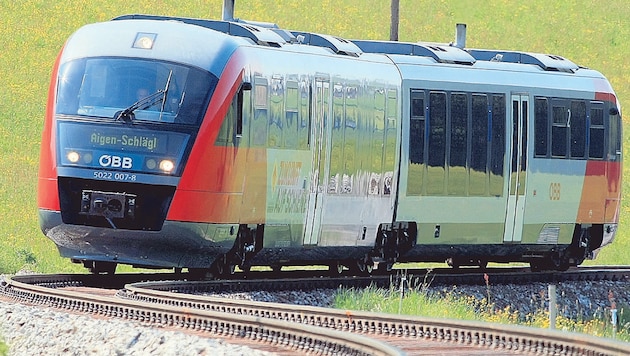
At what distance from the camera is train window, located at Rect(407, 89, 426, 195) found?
812 inches

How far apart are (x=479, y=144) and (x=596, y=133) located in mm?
2844

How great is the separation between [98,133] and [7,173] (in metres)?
27.1

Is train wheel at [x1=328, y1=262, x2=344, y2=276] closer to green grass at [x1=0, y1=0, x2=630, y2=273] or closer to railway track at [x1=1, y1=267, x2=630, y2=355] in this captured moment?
railway track at [x1=1, y1=267, x2=630, y2=355]

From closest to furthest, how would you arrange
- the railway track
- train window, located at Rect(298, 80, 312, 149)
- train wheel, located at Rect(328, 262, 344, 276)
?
the railway track, train window, located at Rect(298, 80, 312, 149), train wheel, located at Rect(328, 262, 344, 276)

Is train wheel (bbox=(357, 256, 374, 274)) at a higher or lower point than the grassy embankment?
lower

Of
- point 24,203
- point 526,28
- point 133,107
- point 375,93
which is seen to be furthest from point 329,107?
point 526,28

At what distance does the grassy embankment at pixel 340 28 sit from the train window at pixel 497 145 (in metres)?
21.3

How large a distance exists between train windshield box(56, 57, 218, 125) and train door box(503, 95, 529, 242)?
642 centimetres

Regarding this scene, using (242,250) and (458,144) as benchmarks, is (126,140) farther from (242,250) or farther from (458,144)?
(458,144)

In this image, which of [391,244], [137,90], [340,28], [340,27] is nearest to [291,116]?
[137,90]

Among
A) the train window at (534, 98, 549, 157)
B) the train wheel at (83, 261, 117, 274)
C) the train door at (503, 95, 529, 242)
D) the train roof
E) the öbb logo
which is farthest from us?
the train window at (534, 98, 549, 157)

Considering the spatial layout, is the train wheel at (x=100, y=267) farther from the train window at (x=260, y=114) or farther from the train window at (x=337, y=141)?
the train window at (x=337, y=141)

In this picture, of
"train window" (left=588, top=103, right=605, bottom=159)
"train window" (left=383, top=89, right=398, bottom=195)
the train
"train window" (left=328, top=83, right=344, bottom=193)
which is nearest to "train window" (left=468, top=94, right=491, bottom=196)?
the train

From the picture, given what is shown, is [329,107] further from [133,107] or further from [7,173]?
[7,173]
